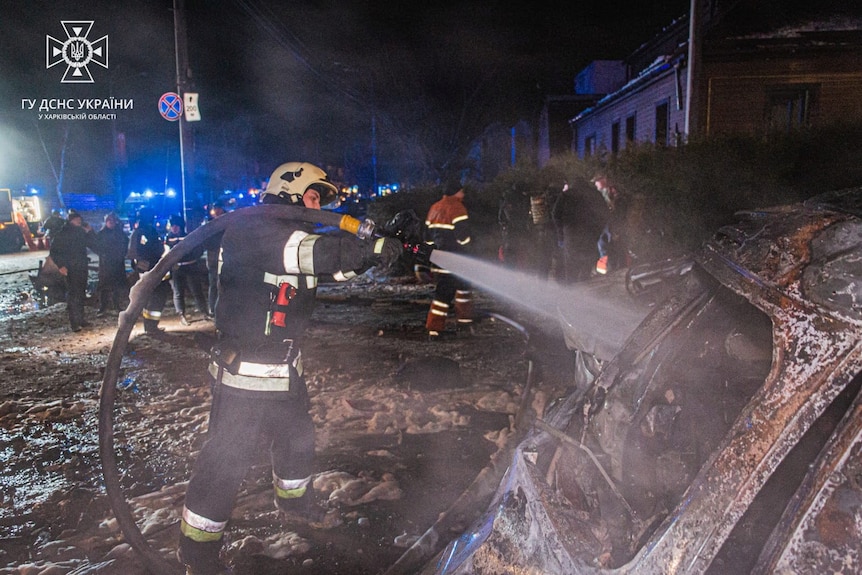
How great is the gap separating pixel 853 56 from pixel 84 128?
41.7 metres

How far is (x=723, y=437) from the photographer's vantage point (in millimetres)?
1559

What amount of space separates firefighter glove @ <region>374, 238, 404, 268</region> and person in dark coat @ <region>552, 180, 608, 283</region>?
20.1 feet

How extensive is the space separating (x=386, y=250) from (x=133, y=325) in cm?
125

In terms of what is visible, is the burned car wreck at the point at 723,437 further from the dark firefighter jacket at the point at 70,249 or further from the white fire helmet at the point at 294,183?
the dark firefighter jacket at the point at 70,249

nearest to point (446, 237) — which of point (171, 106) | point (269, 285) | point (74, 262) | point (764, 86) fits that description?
point (269, 285)

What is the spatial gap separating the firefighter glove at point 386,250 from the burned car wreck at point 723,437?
1.07m

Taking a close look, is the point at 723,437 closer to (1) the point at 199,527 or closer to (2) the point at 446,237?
(1) the point at 199,527

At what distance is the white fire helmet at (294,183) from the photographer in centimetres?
332

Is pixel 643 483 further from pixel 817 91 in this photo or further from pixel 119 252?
pixel 817 91

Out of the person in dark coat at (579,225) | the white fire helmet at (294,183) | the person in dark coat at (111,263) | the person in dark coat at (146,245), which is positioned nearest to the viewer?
the white fire helmet at (294,183)

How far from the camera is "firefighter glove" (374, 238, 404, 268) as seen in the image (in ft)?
9.53

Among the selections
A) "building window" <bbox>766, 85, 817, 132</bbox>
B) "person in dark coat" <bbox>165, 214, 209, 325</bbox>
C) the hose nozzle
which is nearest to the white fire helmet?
the hose nozzle

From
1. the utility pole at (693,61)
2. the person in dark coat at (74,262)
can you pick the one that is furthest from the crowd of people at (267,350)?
the utility pole at (693,61)

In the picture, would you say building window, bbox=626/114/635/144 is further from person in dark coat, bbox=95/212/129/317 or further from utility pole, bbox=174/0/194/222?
person in dark coat, bbox=95/212/129/317
